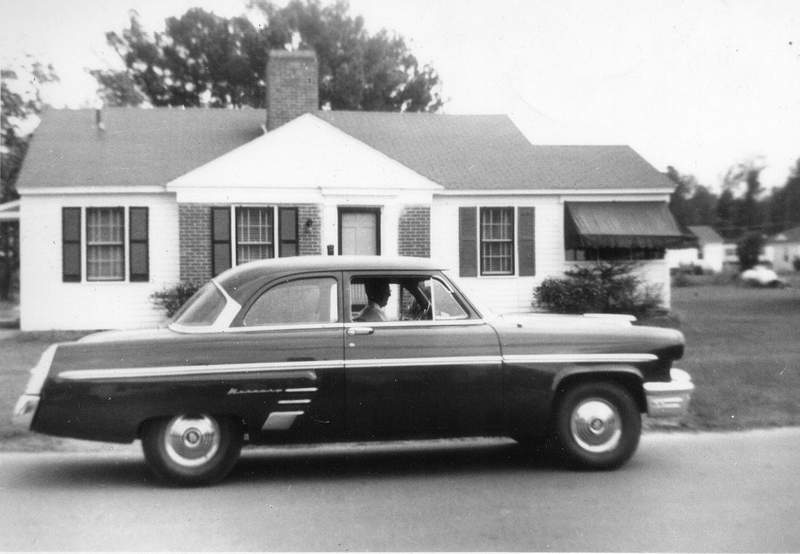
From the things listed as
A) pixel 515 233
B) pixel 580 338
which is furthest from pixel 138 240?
pixel 580 338

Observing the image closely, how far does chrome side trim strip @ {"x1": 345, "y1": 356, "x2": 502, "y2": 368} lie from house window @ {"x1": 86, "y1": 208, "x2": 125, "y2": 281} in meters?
13.2

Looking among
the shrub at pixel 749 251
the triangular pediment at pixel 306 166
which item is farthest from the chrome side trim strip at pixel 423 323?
the shrub at pixel 749 251

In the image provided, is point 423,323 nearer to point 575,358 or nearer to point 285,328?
point 285,328

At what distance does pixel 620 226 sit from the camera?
66.4 feet

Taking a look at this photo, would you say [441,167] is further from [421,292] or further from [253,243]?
[421,292]

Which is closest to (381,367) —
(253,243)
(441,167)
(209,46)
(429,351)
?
(429,351)

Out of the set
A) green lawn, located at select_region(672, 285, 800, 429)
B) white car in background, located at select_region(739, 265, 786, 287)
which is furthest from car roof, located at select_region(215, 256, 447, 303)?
white car in background, located at select_region(739, 265, 786, 287)

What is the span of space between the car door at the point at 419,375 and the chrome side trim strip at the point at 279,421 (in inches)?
15.8

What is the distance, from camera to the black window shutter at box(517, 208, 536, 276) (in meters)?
20.3

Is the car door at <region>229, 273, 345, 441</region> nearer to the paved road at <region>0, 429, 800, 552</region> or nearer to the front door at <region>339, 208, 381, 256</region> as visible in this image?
the paved road at <region>0, 429, 800, 552</region>

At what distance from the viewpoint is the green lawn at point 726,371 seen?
9156 millimetres

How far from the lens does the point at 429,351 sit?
268 inches

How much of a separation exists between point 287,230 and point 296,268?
40.1 ft

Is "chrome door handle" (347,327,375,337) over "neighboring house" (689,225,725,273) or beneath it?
beneath
